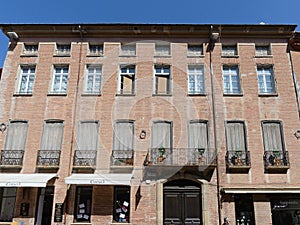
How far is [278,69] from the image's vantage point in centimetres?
1605

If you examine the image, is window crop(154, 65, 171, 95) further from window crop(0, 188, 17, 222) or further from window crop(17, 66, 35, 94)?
window crop(0, 188, 17, 222)

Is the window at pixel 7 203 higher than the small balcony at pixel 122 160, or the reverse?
the small balcony at pixel 122 160

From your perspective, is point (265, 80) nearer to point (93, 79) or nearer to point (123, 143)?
point (123, 143)

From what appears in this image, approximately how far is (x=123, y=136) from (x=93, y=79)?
11.9ft

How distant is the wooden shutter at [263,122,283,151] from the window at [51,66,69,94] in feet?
33.7

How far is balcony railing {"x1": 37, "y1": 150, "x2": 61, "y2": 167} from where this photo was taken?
14289 millimetres

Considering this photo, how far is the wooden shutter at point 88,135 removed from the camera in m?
14.8

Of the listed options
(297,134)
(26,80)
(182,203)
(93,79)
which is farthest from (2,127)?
(297,134)

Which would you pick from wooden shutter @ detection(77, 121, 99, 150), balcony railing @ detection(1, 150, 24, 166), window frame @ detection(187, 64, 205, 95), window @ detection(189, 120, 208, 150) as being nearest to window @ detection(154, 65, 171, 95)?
window frame @ detection(187, 64, 205, 95)

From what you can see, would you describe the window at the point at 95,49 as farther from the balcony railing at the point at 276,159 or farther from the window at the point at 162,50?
the balcony railing at the point at 276,159

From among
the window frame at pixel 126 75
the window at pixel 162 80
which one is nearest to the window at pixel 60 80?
the window frame at pixel 126 75

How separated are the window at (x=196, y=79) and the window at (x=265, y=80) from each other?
117 inches

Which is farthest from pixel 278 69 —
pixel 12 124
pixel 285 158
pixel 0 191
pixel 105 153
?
pixel 0 191

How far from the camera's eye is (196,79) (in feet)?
53.1
